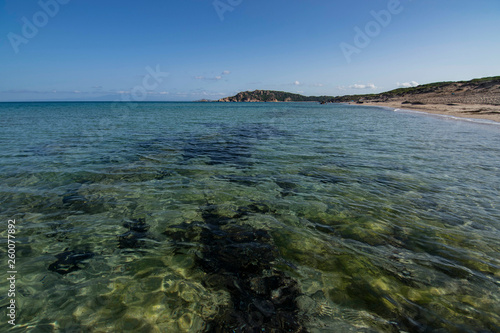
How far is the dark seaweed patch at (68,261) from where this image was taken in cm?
480

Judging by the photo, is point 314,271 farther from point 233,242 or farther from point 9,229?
point 9,229

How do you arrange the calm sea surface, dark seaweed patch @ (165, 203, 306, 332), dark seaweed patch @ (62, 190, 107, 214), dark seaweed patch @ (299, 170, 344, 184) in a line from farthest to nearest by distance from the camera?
dark seaweed patch @ (299, 170, 344, 184) → dark seaweed patch @ (62, 190, 107, 214) → the calm sea surface → dark seaweed patch @ (165, 203, 306, 332)

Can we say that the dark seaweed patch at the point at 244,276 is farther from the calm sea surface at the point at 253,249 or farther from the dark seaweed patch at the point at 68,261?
the dark seaweed patch at the point at 68,261

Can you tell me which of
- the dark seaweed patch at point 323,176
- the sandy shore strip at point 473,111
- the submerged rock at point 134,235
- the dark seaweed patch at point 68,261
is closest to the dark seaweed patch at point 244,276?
the submerged rock at point 134,235

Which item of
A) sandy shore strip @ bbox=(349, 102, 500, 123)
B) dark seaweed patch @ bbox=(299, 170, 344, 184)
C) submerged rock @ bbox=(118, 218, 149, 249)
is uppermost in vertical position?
sandy shore strip @ bbox=(349, 102, 500, 123)

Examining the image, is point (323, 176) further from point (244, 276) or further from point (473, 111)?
point (473, 111)

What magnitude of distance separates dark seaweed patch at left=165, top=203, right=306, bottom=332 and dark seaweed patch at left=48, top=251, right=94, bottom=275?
6.42 feet

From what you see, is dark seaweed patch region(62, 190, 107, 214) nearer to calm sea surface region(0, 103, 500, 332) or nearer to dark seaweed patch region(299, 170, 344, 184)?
calm sea surface region(0, 103, 500, 332)

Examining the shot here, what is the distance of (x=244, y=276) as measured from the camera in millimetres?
4562


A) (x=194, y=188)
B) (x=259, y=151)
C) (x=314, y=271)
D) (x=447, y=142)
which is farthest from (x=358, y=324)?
(x=447, y=142)

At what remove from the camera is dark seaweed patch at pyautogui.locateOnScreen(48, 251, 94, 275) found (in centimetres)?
480

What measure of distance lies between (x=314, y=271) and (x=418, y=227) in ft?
12.7

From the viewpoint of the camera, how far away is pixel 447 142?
62.5ft

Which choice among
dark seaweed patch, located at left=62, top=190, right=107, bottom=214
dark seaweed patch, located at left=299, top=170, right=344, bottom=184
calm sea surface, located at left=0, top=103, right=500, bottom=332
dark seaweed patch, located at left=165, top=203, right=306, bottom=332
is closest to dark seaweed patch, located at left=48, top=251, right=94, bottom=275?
calm sea surface, located at left=0, top=103, right=500, bottom=332
